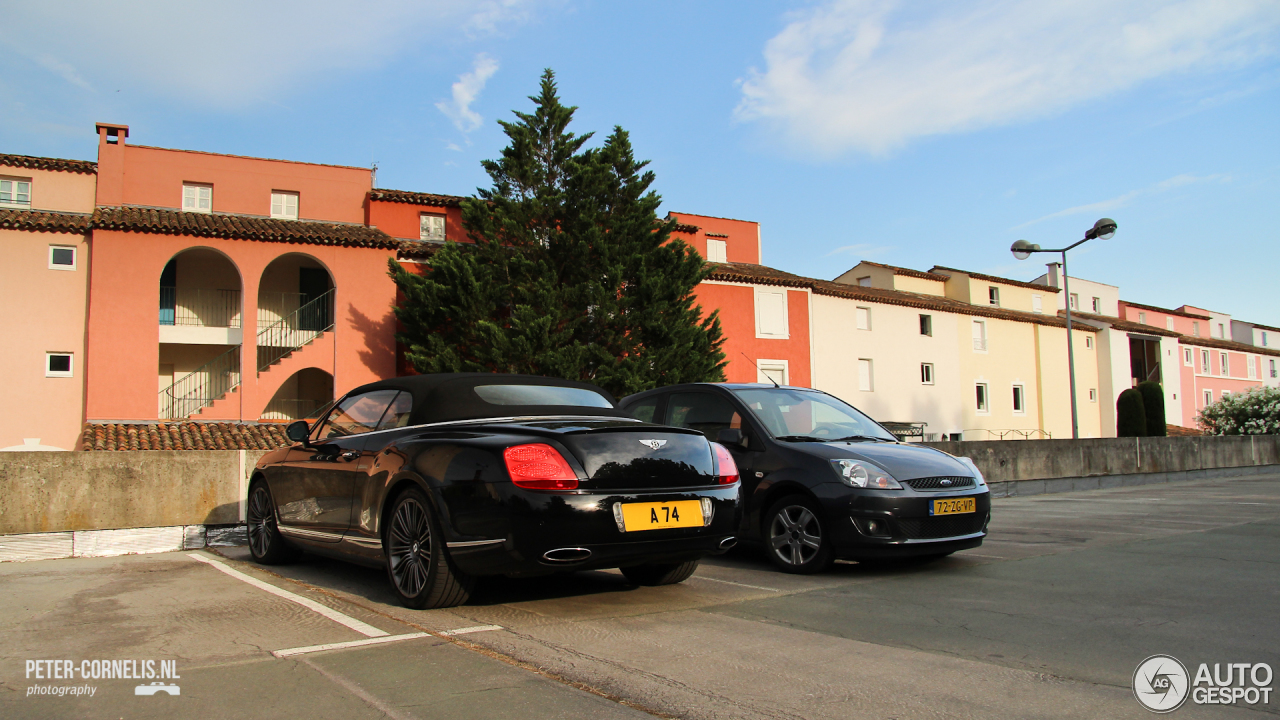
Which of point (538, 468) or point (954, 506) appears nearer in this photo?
point (538, 468)

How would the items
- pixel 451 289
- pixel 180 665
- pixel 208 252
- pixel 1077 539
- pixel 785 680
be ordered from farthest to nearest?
pixel 208 252
pixel 451 289
pixel 1077 539
pixel 180 665
pixel 785 680

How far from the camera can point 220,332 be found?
27.3 metres

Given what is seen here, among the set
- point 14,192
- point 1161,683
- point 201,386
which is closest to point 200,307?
point 201,386

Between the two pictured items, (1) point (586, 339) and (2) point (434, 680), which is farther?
(1) point (586, 339)

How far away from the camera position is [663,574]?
18.6 ft

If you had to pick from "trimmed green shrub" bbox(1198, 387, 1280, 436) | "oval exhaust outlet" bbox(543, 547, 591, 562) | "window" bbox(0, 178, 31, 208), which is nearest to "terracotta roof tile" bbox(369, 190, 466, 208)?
"window" bbox(0, 178, 31, 208)

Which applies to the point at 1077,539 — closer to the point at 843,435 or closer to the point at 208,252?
the point at 843,435

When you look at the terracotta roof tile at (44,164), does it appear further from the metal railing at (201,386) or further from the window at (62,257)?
the metal railing at (201,386)

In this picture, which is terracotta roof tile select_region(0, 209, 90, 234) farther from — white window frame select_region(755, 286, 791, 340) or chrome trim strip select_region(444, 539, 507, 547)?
chrome trim strip select_region(444, 539, 507, 547)

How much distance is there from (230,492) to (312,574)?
9.16 ft

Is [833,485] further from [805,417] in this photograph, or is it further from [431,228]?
[431,228]

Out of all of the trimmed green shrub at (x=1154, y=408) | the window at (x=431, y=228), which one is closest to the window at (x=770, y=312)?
the window at (x=431, y=228)

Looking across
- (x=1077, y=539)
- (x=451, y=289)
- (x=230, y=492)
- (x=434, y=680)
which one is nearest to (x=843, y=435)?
(x=1077, y=539)

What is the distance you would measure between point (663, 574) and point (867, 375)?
36.7m
